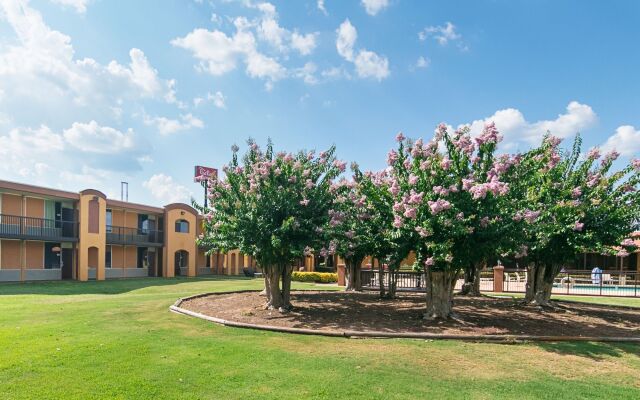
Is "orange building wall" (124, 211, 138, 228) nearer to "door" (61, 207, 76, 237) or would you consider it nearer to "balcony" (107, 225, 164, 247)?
"balcony" (107, 225, 164, 247)

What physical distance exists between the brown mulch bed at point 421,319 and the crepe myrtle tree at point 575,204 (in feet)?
6.76

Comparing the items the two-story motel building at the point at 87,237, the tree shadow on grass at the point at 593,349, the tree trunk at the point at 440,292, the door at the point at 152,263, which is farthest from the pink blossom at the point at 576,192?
the door at the point at 152,263

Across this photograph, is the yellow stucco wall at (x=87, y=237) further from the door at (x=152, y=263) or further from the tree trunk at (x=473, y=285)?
the tree trunk at (x=473, y=285)

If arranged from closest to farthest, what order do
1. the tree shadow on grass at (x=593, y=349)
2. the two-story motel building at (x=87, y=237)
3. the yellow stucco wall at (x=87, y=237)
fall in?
the tree shadow on grass at (x=593, y=349) < the two-story motel building at (x=87, y=237) < the yellow stucco wall at (x=87, y=237)

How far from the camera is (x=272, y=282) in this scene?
14.1 metres

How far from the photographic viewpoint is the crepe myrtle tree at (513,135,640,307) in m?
13.6

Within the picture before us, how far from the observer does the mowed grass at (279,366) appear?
629cm

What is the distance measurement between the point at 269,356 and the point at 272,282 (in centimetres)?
Result: 589

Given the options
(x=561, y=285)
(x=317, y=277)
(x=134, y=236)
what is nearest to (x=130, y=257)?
(x=134, y=236)

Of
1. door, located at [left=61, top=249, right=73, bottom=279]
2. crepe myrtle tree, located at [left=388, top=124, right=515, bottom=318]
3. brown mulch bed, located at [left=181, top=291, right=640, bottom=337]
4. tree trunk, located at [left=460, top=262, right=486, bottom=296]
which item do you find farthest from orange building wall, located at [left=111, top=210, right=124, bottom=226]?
crepe myrtle tree, located at [left=388, top=124, right=515, bottom=318]

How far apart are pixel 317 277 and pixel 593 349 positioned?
24.4m

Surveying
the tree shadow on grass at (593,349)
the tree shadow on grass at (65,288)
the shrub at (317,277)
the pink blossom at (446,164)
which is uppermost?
the pink blossom at (446,164)

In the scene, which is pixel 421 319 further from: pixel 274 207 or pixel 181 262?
pixel 181 262

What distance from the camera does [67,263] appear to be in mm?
31766
